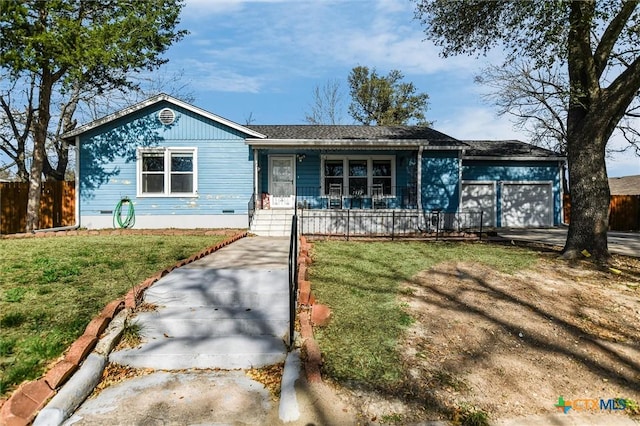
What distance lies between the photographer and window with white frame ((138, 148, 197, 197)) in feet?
42.2

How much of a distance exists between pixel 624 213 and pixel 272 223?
17001mm

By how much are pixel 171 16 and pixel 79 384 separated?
48.5ft

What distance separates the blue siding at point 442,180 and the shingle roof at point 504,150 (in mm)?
1677

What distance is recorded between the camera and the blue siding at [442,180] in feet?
48.0

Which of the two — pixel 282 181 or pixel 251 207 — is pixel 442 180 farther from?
pixel 251 207

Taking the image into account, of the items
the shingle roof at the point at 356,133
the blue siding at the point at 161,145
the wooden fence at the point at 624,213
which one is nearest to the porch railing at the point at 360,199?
the shingle roof at the point at 356,133

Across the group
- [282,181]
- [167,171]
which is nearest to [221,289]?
[167,171]

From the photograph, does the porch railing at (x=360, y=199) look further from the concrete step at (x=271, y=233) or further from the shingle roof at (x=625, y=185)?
the shingle roof at (x=625, y=185)

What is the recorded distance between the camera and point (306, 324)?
3.88 meters

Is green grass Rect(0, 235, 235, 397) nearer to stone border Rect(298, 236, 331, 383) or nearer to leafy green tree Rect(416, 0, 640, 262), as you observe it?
stone border Rect(298, 236, 331, 383)

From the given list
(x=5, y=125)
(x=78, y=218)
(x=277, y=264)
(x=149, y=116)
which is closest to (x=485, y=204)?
(x=277, y=264)

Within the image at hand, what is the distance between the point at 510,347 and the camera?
3797mm

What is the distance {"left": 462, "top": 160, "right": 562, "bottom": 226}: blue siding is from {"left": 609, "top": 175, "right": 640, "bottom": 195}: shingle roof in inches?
863

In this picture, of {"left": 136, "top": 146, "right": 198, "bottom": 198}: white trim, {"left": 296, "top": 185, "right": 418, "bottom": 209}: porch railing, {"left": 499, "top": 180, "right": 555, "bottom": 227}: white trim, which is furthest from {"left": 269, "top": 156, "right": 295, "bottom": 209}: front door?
{"left": 499, "top": 180, "right": 555, "bottom": 227}: white trim
